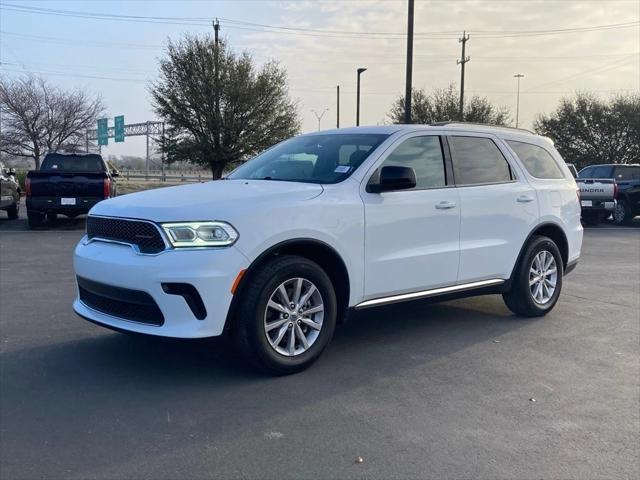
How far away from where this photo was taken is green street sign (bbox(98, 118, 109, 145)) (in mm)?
37156

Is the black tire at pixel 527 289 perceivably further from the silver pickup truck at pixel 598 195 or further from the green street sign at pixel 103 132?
the green street sign at pixel 103 132

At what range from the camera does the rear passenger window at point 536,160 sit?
654 cm

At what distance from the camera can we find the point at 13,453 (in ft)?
11.2

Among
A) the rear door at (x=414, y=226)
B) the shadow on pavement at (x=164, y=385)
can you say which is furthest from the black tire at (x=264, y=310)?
the rear door at (x=414, y=226)

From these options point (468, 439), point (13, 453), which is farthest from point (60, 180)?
point (468, 439)

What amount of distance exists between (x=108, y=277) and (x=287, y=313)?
49.7 inches

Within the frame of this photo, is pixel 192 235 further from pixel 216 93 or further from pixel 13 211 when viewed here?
pixel 216 93

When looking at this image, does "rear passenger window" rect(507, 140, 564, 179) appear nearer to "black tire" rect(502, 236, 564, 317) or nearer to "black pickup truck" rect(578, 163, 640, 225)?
"black tire" rect(502, 236, 564, 317)

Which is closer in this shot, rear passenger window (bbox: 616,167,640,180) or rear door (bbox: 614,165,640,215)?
rear door (bbox: 614,165,640,215)

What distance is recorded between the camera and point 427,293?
5.44 m

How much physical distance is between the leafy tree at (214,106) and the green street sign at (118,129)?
11.8 metres

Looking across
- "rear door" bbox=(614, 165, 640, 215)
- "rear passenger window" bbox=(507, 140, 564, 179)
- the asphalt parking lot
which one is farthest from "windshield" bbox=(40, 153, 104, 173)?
"rear door" bbox=(614, 165, 640, 215)

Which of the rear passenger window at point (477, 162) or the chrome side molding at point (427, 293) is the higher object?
the rear passenger window at point (477, 162)

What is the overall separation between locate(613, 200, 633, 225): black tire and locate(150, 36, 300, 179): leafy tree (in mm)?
15029
